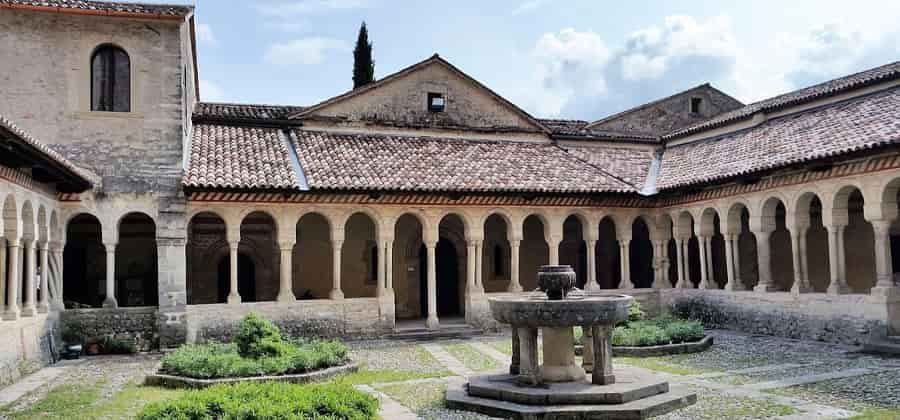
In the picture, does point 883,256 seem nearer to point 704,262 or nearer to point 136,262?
point 704,262

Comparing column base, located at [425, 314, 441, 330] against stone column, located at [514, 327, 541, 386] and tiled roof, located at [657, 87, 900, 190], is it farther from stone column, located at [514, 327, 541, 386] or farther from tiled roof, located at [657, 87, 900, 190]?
stone column, located at [514, 327, 541, 386]

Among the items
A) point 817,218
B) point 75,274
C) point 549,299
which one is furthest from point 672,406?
point 75,274

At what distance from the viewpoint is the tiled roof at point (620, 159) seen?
2028 centimetres

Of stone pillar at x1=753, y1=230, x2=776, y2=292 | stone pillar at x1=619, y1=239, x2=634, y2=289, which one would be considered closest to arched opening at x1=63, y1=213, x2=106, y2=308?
stone pillar at x1=619, y1=239, x2=634, y2=289

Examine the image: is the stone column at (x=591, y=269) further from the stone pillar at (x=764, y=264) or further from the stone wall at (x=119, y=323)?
the stone wall at (x=119, y=323)

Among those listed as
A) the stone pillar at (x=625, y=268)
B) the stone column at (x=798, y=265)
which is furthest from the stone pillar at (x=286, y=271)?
the stone column at (x=798, y=265)

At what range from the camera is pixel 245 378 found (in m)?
10.7

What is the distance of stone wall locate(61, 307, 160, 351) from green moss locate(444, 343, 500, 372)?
6.37 m

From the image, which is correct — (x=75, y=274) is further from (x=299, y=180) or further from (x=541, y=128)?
(x=541, y=128)

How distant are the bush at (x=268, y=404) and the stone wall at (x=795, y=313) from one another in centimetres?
1051

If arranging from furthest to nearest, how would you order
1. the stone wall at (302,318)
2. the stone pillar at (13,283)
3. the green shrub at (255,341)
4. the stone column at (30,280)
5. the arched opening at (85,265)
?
the arched opening at (85,265)
the stone wall at (302,318)
the stone column at (30,280)
the stone pillar at (13,283)
the green shrub at (255,341)

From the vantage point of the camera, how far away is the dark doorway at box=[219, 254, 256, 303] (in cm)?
1988

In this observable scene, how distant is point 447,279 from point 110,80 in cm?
1039

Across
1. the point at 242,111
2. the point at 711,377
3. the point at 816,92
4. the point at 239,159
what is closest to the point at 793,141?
the point at 816,92
